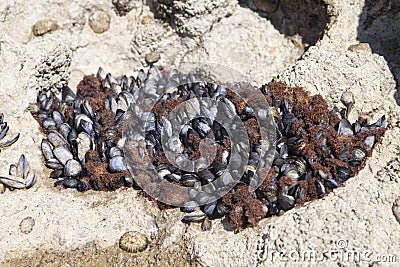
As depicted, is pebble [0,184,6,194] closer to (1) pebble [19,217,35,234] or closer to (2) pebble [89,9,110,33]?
(1) pebble [19,217,35,234]

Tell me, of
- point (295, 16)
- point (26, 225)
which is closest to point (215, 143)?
point (26, 225)

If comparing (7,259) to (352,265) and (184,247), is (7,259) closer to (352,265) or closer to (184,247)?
(184,247)

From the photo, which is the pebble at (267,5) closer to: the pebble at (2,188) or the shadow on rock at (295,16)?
the shadow on rock at (295,16)

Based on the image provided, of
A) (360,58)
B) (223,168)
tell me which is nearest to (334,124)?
(360,58)

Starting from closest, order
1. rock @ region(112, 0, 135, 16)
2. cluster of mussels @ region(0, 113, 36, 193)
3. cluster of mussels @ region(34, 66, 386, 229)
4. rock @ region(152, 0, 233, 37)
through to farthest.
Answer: cluster of mussels @ region(34, 66, 386, 229) < cluster of mussels @ region(0, 113, 36, 193) < rock @ region(152, 0, 233, 37) < rock @ region(112, 0, 135, 16)

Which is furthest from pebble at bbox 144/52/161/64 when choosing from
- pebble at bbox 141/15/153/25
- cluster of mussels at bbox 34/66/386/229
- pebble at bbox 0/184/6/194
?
pebble at bbox 0/184/6/194

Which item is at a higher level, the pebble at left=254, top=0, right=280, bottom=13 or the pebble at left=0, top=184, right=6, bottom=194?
the pebble at left=254, top=0, right=280, bottom=13

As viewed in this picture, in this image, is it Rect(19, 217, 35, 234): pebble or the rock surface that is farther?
Rect(19, 217, 35, 234): pebble
